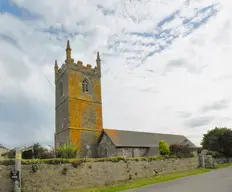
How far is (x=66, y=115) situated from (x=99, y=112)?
4923mm

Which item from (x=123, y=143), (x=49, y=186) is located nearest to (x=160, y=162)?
(x=123, y=143)

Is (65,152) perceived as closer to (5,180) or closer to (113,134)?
(5,180)

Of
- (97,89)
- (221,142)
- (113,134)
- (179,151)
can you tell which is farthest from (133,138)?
(221,142)

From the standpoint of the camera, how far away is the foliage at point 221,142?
143 feet

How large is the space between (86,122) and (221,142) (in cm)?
2492

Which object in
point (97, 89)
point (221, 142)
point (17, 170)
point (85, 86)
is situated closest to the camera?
point (17, 170)

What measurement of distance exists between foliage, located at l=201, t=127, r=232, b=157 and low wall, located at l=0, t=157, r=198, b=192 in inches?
787

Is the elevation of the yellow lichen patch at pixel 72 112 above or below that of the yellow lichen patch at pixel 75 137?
above

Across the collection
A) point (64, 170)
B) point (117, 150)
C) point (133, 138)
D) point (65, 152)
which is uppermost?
point (133, 138)

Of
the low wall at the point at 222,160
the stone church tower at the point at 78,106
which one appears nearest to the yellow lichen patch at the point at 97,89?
the stone church tower at the point at 78,106

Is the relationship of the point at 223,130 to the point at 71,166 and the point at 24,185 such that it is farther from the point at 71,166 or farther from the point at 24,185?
the point at 24,185

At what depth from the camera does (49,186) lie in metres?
17.6

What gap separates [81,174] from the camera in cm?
1959

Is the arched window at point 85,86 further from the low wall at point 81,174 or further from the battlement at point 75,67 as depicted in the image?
the low wall at point 81,174
